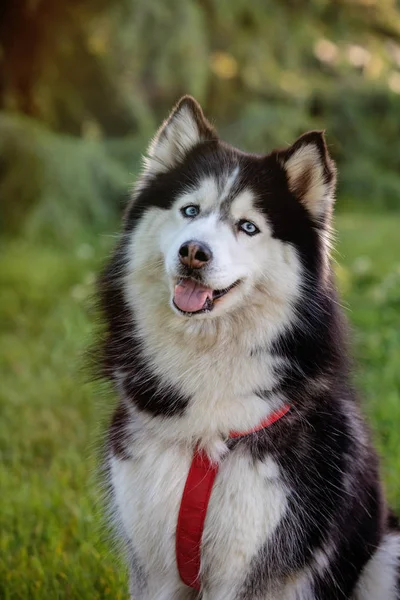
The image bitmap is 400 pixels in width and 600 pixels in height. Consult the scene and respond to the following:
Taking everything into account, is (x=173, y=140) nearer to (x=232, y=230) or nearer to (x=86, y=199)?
(x=232, y=230)

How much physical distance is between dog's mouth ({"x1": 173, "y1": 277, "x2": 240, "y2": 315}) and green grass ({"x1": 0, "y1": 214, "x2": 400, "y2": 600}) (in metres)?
0.62

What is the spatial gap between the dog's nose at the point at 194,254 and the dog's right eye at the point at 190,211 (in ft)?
0.76

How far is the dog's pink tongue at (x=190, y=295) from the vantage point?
221 cm

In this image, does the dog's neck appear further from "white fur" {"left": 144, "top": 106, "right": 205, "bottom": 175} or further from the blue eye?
"white fur" {"left": 144, "top": 106, "right": 205, "bottom": 175}

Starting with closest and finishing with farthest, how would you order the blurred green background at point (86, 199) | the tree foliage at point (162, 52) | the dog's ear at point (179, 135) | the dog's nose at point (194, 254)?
the dog's nose at point (194, 254) < the dog's ear at point (179, 135) < the blurred green background at point (86, 199) < the tree foliage at point (162, 52)

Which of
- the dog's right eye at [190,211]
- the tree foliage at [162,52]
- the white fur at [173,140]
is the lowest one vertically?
the dog's right eye at [190,211]

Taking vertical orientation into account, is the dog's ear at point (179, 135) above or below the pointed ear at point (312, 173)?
above

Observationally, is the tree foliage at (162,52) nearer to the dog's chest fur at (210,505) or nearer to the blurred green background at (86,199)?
the blurred green background at (86,199)

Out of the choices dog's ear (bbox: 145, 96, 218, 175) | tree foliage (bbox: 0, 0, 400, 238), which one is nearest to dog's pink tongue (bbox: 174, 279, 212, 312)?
dog's ear (bbox: 145, 96, 218, 175)

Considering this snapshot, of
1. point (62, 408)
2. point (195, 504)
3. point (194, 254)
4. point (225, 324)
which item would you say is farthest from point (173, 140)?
point (62, 408)

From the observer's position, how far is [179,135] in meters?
2.56

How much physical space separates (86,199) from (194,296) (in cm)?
544

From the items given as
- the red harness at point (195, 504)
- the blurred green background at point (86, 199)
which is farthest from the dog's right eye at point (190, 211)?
the red harness at point (195, 504)

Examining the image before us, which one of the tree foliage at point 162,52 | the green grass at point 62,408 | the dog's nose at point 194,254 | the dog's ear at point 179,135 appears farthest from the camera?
the tree foliage at point 162,52
